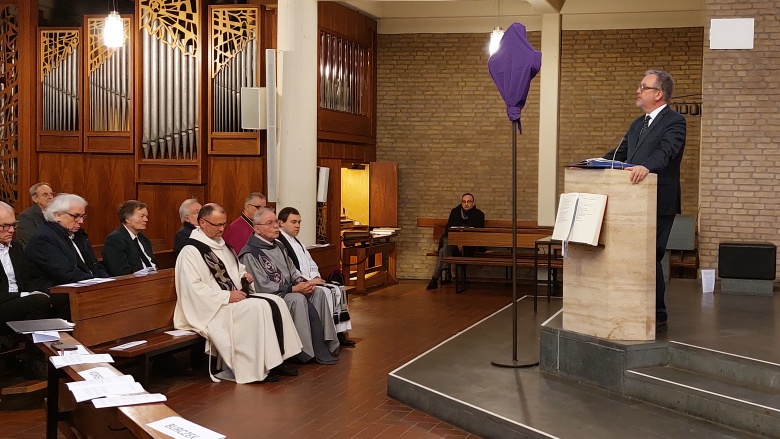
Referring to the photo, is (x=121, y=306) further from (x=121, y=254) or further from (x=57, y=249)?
(x=121, y=254)

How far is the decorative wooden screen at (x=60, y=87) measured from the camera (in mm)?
11375

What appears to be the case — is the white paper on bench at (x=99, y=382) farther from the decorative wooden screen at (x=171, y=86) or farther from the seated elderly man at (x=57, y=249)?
the decorative wooden screen at (x=171, y=86)

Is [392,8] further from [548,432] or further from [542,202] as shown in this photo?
[548,432]

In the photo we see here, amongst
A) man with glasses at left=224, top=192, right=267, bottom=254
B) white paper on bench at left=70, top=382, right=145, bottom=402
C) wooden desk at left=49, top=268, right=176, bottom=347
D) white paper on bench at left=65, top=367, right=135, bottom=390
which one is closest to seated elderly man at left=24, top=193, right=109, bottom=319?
wooden desk at left=49, top=268, right=176, bottom=347

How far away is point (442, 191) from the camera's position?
13844 mm

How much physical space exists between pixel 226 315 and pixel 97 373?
2.57m

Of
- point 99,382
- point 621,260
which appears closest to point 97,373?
point 99,382

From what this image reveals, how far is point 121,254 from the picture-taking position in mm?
7539

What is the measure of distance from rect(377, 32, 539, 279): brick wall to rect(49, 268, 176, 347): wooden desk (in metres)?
7.24

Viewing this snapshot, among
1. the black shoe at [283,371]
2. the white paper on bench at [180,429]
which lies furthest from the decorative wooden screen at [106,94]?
the white paper on bench at [180,429]

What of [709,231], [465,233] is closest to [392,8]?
[465,233]

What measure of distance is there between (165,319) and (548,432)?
328cm

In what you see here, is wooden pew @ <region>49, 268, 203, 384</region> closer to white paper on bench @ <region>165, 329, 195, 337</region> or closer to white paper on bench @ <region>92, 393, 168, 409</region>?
white paper on bench @ <region>165, 329, 195, 337</region>

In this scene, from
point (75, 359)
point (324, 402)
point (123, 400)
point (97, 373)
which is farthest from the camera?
point (324, 402)
